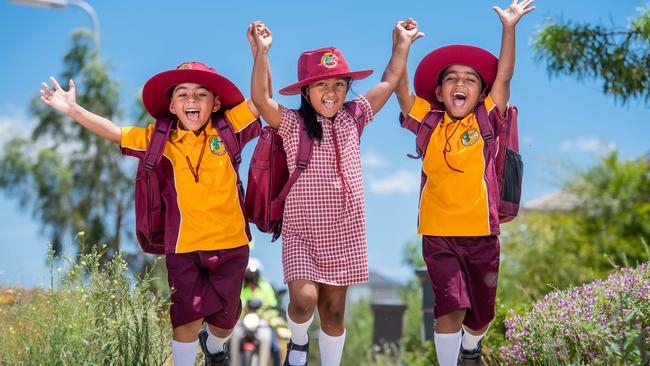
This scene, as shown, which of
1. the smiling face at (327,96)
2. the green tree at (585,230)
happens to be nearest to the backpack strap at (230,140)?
the smiling face at (327,96)

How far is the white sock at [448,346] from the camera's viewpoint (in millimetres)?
5309

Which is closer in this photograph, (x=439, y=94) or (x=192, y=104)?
(x=192, y=104)

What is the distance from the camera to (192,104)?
18.1 ft

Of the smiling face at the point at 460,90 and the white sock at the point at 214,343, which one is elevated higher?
the smiling face at the point at 460,90

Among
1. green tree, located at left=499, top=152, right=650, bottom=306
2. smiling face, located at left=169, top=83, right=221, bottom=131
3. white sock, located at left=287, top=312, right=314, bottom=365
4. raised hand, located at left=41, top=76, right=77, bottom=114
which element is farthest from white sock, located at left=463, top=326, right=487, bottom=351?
green tree, located at left=499, top=152, right=650, bottom=306

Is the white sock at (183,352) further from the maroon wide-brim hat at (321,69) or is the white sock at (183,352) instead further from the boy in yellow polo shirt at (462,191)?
the maroon wide-brim hat at (321,69)

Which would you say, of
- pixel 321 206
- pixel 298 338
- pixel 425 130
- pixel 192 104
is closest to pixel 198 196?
pixel 192 104

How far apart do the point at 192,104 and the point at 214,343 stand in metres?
1.56

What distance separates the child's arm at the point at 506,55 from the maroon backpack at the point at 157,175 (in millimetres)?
1538

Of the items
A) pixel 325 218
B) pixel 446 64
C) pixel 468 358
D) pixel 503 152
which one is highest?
pixel 446 64

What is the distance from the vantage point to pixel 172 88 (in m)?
5.70

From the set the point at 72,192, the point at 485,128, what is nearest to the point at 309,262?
the point at 485,128

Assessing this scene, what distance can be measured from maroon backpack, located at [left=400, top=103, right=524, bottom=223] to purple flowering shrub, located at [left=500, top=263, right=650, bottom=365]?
2.26 feet

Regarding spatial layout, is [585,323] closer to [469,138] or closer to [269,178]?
[469,138]
